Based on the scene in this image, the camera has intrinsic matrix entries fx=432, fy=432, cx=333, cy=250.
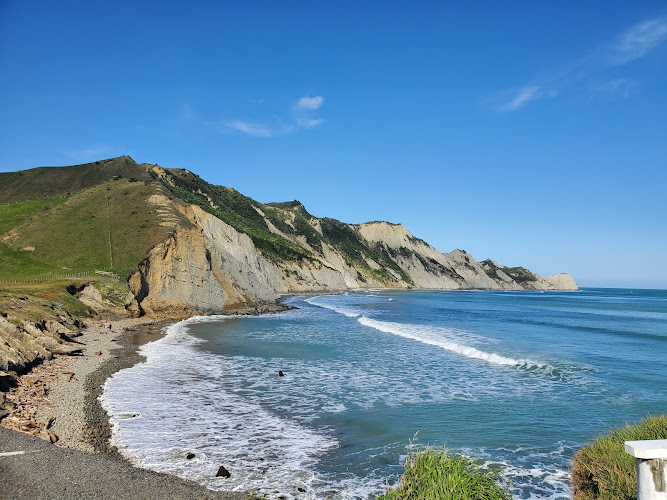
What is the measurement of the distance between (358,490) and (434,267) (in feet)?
585

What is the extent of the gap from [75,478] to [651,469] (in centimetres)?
832

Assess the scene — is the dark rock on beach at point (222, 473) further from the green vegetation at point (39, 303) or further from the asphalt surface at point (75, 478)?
the green vegetation at point (39, 303)

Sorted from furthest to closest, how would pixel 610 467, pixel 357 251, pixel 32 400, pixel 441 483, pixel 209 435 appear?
1. pixel 357 251
2. pixel 32 400
3. pixel 209 435
4. pixel 610 467
5. pixel 441 483

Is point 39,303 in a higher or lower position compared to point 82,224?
lower

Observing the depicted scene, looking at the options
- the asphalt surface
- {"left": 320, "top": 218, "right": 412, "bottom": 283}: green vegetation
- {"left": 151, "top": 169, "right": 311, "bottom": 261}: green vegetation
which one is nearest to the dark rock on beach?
the asphalt surface

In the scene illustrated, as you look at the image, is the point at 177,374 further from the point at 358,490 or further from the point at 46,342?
the point at 358,490

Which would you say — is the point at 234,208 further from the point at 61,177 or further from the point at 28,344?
the point at 28,344

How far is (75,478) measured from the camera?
7398mm

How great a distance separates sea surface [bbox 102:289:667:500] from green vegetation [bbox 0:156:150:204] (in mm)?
84394

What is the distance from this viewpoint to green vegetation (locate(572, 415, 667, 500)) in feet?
21.0

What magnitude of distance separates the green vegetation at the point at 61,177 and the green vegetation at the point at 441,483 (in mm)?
99011

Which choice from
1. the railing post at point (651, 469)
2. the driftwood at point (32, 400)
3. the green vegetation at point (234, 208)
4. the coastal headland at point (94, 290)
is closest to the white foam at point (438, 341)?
the coastal headland at point (94, 290)

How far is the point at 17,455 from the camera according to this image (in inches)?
315

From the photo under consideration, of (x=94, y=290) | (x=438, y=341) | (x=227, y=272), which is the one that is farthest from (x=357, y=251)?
(x=438, y=341)
